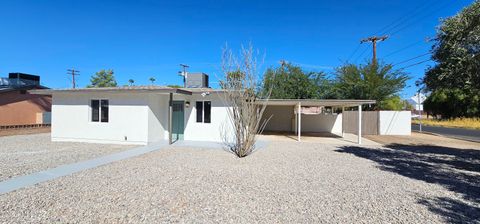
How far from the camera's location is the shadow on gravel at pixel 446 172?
402cm

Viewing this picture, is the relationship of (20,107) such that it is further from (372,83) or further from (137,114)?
(372,83)

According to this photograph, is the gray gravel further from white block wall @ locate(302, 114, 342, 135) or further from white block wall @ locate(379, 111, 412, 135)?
white block wall @ locate(302, 114, 342, 135)

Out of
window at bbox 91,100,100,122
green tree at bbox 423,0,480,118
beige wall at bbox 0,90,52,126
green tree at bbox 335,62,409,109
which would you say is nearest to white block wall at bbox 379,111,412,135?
green tree at bbox 335,62,409,109

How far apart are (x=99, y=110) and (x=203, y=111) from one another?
4.52 metres

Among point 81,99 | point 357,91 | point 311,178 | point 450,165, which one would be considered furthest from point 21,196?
point 357,91

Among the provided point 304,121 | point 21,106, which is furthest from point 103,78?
point 304,121

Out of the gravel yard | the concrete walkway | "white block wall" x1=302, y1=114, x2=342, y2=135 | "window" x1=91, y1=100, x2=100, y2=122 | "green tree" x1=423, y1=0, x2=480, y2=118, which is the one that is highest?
"green tree" x1=423, y1=0, x2=480, y2=118

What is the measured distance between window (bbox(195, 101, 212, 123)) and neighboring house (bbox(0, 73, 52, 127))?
11.5 m

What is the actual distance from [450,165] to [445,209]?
4783mm

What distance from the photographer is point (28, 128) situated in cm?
1650

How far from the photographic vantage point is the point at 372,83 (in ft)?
62.4

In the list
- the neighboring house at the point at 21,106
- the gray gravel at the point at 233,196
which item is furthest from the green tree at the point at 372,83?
the neighboring house at the point at 21,106

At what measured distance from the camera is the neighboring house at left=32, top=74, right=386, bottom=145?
420 inches

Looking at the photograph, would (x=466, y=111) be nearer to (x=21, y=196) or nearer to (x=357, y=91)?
(x=357, y=91)
